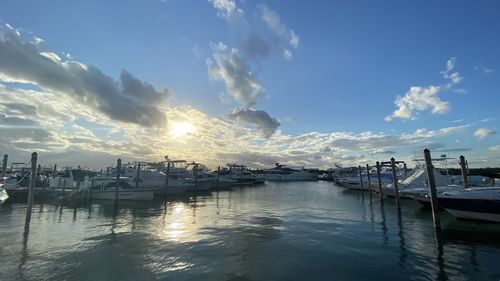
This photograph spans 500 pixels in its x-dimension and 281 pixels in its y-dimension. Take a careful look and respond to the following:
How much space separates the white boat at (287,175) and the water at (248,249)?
104 m

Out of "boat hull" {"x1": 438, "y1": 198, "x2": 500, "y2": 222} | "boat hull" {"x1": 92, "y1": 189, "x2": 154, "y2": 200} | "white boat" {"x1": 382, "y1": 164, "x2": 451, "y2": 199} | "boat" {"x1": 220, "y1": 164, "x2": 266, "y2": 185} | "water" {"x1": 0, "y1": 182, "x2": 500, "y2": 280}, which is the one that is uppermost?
"boat" {"x1": 220, "y1": 164, "x2": 266, "y2": 185}

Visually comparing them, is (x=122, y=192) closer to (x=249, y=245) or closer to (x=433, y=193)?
(x=249, y=245)

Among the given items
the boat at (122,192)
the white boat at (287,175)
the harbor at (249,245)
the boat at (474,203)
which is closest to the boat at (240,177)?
the white boat at (287,175)

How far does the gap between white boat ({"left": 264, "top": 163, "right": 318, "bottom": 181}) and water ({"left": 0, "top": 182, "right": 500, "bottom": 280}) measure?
104478 millimetres

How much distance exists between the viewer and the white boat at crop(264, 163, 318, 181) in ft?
Answer: 416

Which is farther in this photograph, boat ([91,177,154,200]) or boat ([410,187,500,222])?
boat ([91,177,154,200])

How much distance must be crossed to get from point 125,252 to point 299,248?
24.4 feet

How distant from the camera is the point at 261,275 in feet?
34.8

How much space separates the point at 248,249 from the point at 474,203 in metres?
15.1

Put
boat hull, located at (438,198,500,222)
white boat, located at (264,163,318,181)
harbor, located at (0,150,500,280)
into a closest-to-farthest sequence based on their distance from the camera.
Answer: harbor, located at (0,150,500,280), boat hull, located at (438,198,500,222), white boat, located at (264,163,318,181)

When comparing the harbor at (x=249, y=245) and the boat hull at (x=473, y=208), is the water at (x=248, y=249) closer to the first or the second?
the harbor at (x=249, y=245)

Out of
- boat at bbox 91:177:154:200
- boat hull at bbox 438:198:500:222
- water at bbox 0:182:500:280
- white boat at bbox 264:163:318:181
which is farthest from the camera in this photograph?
white boat at bbox 264:163:318:181

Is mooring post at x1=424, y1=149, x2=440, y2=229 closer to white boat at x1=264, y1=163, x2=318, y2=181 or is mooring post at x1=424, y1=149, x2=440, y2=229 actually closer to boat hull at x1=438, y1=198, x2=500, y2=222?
boat hull at x1=438, y1=198, x2=500, y2=222

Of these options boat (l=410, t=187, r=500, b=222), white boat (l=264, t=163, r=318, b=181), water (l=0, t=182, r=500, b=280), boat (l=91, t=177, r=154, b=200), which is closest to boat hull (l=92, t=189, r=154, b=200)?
boat (l=91, t=177, r=154, b=200)
